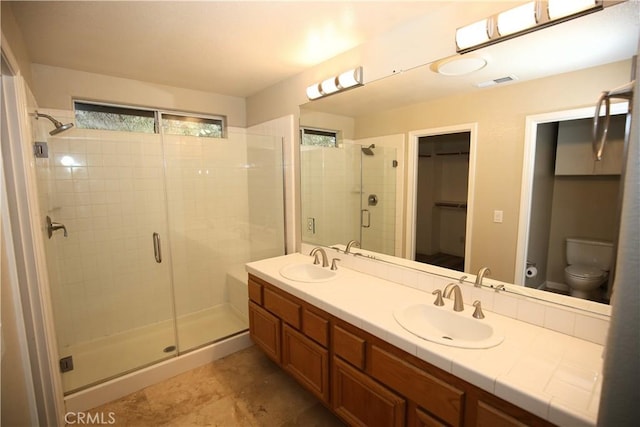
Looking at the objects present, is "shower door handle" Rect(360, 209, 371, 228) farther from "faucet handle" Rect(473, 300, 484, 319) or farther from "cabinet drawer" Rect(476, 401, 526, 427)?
"cabinet drawer" Rect(476, 401, 526, 427)

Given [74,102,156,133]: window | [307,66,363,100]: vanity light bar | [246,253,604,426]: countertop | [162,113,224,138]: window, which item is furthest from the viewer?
[162,113,224,138]: window

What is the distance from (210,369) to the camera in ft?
7.79

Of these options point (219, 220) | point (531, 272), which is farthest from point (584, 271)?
point (219, 220)

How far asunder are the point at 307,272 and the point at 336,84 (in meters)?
1.44

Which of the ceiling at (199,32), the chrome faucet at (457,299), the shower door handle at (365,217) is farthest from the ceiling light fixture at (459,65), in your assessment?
the chrome faucet at (457,299)

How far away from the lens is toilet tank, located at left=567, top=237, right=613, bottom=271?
3.95 ft

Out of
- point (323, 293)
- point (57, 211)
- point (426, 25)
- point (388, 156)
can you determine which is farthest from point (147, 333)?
point (426, 25)

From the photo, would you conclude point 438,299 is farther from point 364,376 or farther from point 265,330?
point 265,330

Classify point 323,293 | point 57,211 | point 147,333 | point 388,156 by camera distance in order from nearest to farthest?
1. point 323,293
2. point 388,156
3. point 57,211
4. point 147,333

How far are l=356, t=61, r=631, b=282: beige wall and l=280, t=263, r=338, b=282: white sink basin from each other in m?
1.00

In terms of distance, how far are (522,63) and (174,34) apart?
1951 millimetres

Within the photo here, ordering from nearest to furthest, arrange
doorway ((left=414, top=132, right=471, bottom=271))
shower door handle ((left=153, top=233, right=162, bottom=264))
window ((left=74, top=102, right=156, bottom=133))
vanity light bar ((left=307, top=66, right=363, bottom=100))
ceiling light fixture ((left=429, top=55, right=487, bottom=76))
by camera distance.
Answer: ceiling light fixture ((left=429, top=55, right=487, bottom=76)) < doorway ((left=414, top=132, right=471, bottom=271)) < vanity light bar ((left=307, top=66, right=363, bottom=100)) < window ((left=74, top=102, right=156, bottom=133)) < shower door handle ((left=153, top=233, right=162, bottom=264))

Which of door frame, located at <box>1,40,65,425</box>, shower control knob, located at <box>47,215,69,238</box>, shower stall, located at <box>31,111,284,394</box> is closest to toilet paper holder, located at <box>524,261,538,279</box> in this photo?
shower stall, located at <box>31,111,284,394</box>

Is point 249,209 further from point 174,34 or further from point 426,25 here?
point 426,25
